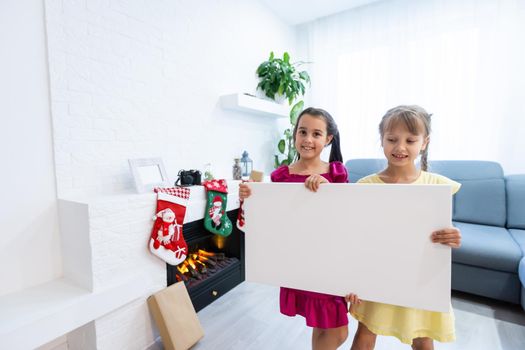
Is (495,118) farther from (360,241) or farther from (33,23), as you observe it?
(33,23)


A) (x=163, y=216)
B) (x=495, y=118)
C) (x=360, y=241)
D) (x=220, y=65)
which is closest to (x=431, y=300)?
(x=360, y=241)

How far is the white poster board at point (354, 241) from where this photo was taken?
0.82 metres

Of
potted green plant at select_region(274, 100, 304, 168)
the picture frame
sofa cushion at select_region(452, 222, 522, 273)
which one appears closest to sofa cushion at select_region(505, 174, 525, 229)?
sofa cushion at select_region(452, 222, 522, 273)

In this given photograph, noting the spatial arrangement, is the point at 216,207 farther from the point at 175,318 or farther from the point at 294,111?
the point at 294,111

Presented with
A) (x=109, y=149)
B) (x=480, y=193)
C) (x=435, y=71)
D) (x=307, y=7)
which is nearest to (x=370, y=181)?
(x=109, y=149)

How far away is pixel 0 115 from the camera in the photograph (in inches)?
47.8

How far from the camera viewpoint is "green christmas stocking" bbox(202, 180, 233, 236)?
1.92m

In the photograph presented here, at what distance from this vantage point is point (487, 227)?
230cm

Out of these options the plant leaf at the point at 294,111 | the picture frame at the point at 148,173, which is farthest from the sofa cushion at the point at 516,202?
the picture frame at the point at 148,173

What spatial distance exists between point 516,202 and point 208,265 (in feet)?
8.60

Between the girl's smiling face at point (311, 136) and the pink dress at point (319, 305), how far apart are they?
0.33 feet

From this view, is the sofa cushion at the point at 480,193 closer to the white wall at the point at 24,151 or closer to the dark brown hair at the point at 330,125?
the dark brown hair at the point at 330,125

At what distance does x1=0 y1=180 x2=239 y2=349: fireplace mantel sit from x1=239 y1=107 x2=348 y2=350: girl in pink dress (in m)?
0.77

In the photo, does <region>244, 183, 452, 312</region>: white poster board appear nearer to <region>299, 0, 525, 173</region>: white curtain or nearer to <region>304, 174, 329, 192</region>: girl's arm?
<region>304, 174, 329, 192</region>: girl's arm
